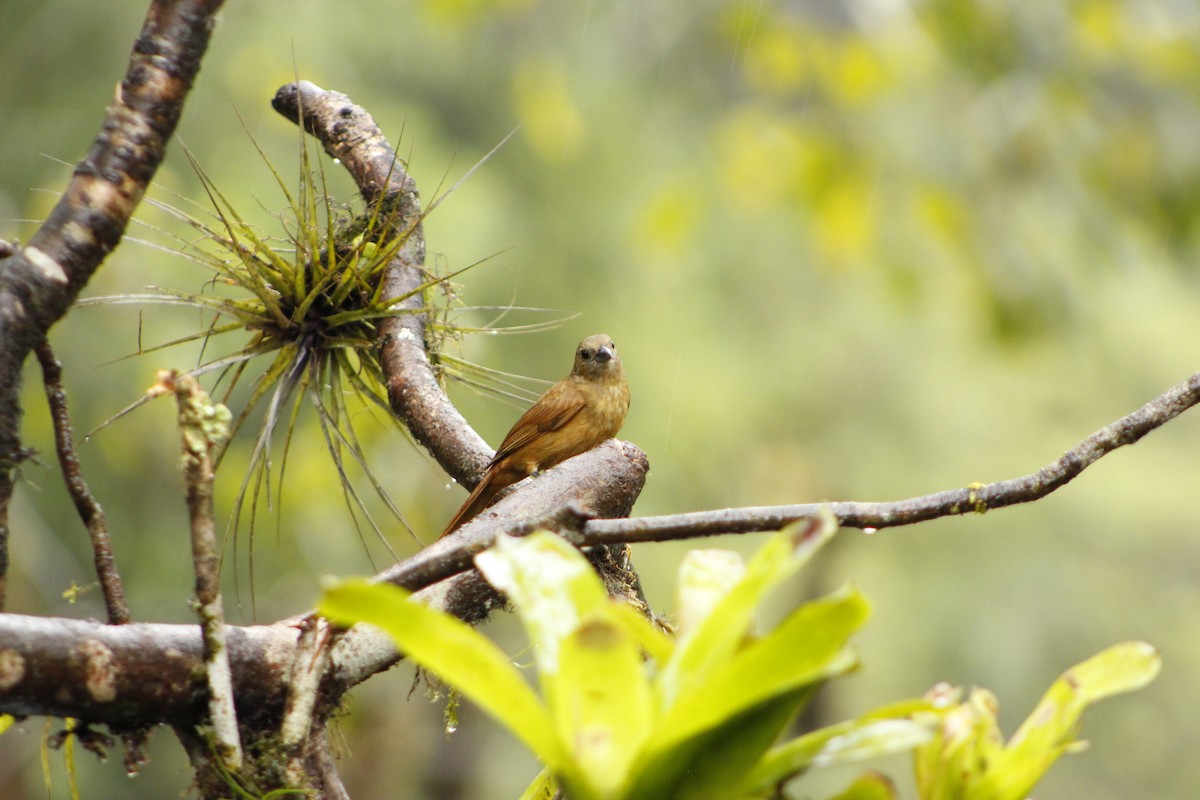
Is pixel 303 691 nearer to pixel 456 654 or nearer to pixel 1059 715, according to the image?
pixel 456 654

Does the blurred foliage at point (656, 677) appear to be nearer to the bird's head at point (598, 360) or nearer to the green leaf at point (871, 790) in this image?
the green leaf at point (871, 790)

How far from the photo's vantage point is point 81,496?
125 cm

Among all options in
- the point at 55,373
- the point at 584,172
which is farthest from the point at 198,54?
the point at 584,172

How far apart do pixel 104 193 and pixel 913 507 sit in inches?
33.9

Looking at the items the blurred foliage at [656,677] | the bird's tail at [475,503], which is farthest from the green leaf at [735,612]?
the bird's tail at [475,503]

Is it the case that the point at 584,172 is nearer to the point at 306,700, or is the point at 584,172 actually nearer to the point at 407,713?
the point at 407,713

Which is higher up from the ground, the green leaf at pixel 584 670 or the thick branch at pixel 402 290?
the thick branch at pixel 402 290

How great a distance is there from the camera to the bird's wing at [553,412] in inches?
126

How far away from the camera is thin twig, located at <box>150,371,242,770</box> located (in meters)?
0.94

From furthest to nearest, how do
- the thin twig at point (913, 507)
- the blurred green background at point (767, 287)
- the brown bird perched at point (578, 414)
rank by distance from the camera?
the blurred green background at point (767, 287)
the brown bird perched at point (578, 414)
the thin twig at point (913, 507)

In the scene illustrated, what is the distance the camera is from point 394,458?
5680 mm

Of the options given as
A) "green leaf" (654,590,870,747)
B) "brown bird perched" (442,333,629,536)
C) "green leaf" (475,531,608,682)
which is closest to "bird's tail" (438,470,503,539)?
"brown bird perched" (442,333,629,536)

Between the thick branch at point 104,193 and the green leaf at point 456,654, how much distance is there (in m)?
0.56

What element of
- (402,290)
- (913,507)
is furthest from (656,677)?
(402,290)
